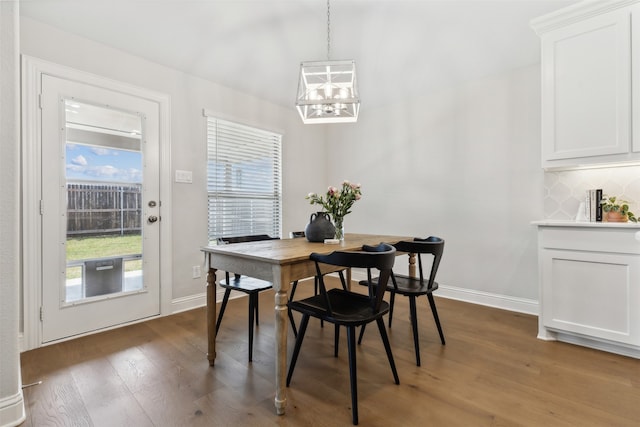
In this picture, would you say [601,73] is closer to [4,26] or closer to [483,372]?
[483,372]

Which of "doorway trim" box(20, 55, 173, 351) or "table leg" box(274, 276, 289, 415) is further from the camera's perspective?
"doorway trim" box(20, 55, 173, 351)

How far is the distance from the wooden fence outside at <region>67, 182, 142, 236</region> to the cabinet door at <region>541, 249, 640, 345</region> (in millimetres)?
3560

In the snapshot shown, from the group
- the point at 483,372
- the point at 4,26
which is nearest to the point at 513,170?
the point at 483,372

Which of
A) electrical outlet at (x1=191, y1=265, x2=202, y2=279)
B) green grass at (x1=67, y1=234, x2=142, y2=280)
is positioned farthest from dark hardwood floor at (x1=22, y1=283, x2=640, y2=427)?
electrical outlet at (x1=191, y1=265, x2=202, y2=279)

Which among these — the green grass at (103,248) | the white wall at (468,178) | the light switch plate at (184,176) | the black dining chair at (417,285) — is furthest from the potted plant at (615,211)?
the green grass at (103,248)

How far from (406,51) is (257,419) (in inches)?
131

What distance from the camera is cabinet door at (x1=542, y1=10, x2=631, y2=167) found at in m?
2.19

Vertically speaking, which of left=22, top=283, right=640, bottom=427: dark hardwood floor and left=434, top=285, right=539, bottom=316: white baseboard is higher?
left=434, top=285, right=539, bottom=316: white baseboard

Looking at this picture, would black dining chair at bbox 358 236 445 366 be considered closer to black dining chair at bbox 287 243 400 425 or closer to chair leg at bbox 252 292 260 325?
black dining chair at bbox 287 243 400 425

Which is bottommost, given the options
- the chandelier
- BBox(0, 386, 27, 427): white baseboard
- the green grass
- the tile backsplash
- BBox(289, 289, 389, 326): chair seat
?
BBox(0, 386, 27, 427): white baseboard

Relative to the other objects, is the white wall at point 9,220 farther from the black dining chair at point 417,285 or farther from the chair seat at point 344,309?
the black dining chair at point 417,285

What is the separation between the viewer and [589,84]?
2.31 m

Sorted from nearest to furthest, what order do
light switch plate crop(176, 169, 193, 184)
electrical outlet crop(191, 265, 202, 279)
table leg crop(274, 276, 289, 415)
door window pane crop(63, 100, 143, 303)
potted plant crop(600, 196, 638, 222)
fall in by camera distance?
table leg crop(274, 276, 289, 415) → potted plant crop(600, 196, 638, 222) → door window pane crop(63, 100, 143, 303) → light switch plate crop(176, 169, 193, 184) → electrical outlet crop(191, 265, 202, 279)

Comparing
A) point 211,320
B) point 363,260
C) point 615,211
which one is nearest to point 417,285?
point 363,260
